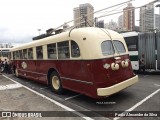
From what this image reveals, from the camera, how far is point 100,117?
5973mm

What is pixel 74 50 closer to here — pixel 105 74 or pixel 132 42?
pixel 105 74

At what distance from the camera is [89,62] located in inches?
269

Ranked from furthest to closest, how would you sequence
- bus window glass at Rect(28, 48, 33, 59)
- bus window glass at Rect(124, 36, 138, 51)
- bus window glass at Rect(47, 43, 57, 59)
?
bus window glass at Rect(124, 36, 138, 51) < bus window glass at Rect(28, 48, 33, 59) < bus window glass at Rect(47, 43, 57, 59)

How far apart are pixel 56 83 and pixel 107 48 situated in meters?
3.31

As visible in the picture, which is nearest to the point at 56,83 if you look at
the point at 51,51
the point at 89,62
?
the point at 51,51

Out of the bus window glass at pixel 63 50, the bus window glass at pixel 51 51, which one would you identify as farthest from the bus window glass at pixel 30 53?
the bus window glass at pixel 63 50

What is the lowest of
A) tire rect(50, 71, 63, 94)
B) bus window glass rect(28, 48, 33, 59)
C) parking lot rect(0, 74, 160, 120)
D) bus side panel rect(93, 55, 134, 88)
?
parking lot rect(0, 74, 160, 120)

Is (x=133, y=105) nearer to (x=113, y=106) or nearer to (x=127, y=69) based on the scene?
(x=113, y=106)

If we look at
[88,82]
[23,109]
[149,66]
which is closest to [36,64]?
[23,109]

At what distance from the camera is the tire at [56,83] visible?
8.87m

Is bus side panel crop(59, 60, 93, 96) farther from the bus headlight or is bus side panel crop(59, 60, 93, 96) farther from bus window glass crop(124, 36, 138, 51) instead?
bus window glass crop(124, 36, 138, 51)

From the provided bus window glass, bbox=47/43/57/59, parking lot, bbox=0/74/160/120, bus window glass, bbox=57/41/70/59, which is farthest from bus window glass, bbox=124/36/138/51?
bus window glass, bbox=57/41/70/59

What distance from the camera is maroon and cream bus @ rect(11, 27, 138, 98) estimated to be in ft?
22.1

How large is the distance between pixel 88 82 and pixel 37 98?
2.83 meters
